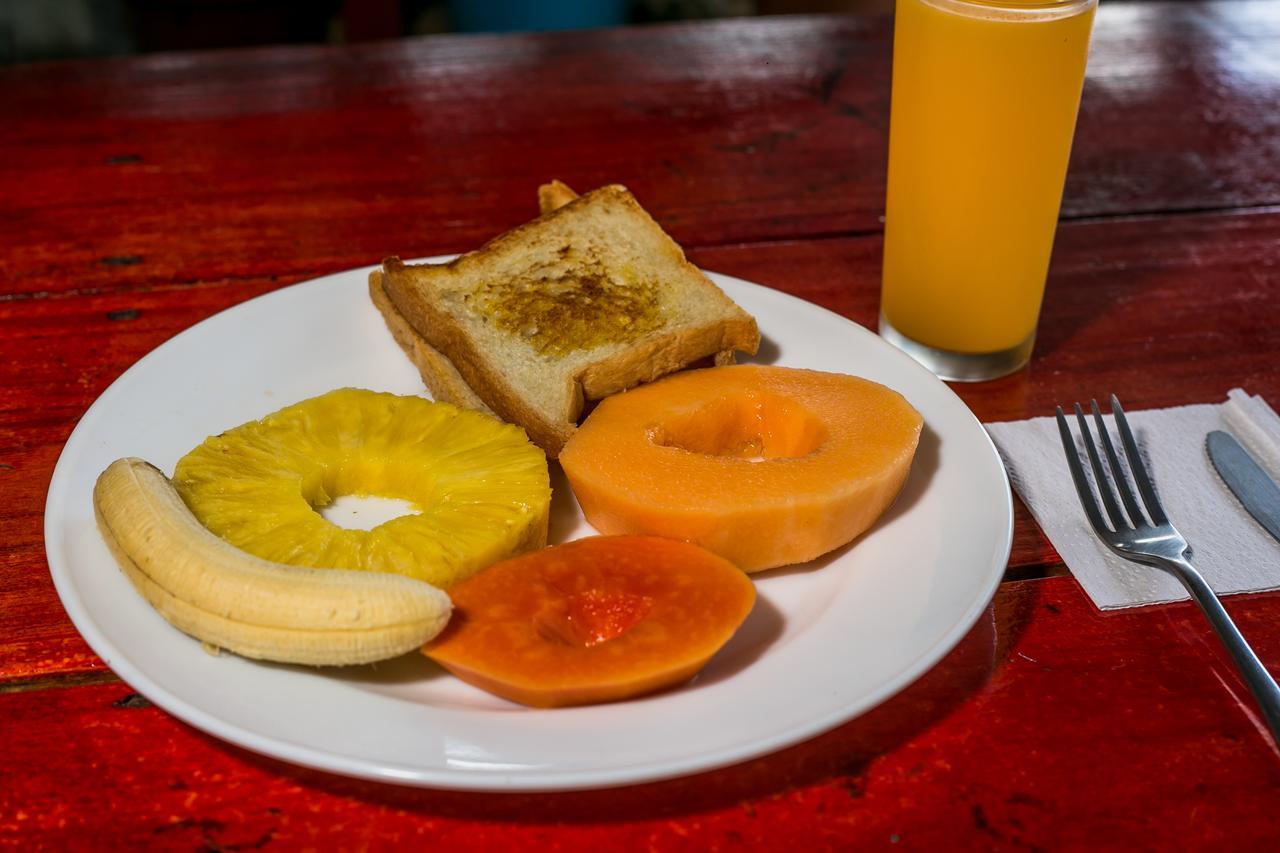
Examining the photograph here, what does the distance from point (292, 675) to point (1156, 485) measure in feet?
2.86

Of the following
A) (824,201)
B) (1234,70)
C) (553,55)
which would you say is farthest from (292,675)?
(1234,70)

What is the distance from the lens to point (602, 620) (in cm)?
97

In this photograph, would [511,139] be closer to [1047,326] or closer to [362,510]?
[1047,326]

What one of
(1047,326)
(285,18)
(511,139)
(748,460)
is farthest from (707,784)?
(285,18)

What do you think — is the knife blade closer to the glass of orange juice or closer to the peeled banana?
the glass of orange juice

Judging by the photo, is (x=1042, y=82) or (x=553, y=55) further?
(x=553, y=55)

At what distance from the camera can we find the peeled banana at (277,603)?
0.90m

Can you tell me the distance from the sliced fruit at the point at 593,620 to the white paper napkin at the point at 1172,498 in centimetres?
39

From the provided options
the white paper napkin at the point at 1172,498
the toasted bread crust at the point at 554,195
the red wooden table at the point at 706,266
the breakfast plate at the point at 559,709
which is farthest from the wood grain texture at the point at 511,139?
the white paper napkin at the point at 1172,498

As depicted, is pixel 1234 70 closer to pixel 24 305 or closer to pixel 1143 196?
pixel 1143 196

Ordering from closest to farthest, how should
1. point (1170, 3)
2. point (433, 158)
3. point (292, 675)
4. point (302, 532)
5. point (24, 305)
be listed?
point (292, 675) → point (302, 532) → point (24, 305) → point (433, 158) → point (1170, 3)

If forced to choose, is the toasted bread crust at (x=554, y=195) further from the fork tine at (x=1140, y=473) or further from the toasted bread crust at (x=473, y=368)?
the fork tine at (x=1140, y=473)

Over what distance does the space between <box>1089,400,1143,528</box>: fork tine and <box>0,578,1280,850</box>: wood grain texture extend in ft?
0.62

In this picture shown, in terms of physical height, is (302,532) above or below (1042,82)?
below
